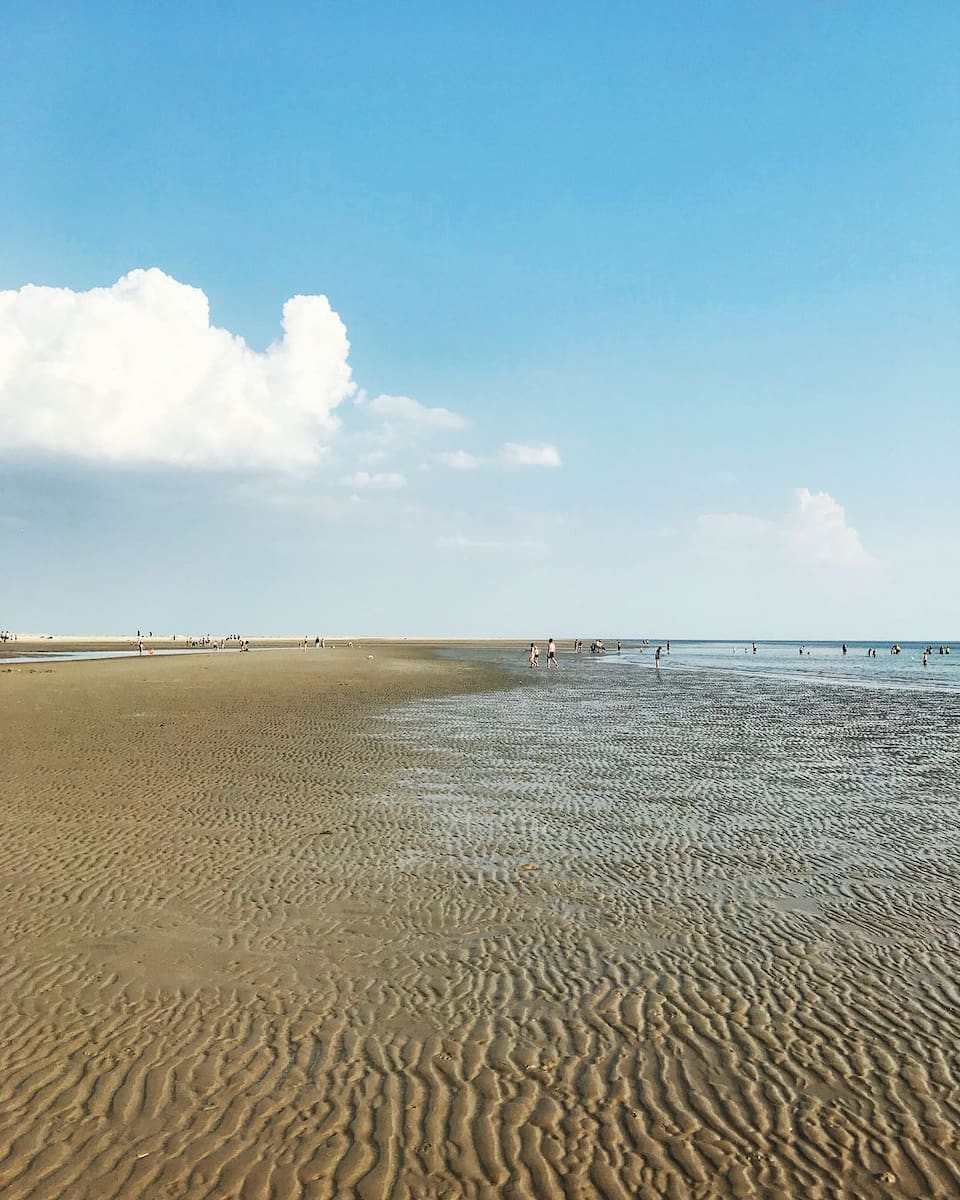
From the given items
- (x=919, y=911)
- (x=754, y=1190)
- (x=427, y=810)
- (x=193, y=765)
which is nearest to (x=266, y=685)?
(x=193, y=765)

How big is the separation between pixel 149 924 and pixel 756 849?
34.1 feet

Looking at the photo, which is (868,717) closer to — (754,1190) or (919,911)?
(919,911)

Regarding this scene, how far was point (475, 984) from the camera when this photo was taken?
857cm

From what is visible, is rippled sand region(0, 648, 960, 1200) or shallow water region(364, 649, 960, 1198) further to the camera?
shallow water region(364, 649, 960, 1198)

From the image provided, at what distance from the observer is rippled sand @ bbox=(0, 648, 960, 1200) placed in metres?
5.79

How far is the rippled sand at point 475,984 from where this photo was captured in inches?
228

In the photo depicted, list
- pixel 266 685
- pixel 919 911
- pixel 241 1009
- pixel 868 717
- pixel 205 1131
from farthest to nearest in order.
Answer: pixel 266 685, pixel 868 717, pixel 919 911, pixel 241 1009, pixel 205 1131

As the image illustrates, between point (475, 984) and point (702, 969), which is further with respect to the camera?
point (702, 969)

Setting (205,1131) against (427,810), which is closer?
(205,1131)

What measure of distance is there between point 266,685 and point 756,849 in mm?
38633

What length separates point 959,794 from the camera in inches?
750

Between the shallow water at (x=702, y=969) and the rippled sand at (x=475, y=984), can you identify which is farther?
the shallow water at (x=702, y=969)

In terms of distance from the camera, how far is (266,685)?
47.8m


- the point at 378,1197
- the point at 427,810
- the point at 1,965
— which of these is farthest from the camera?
the point at 427,810
